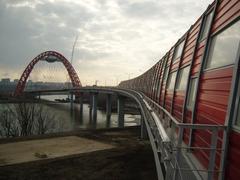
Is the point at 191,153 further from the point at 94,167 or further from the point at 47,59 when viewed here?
the point at 47,59

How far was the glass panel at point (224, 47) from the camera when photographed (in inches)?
226

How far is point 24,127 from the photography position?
40562 mm

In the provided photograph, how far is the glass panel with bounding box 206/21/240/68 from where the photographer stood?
574 centimetres

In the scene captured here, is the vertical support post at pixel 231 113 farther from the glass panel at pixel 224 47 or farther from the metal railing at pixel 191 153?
the glass panel at pixel 224 47

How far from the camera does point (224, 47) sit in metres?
6.37

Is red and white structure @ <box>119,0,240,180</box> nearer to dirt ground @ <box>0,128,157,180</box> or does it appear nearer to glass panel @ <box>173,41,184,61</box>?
glass panel @ <box>173,41,184,61</box>

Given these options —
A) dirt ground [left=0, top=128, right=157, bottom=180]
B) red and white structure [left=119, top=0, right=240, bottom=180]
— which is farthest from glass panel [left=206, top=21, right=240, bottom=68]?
dirt ground [left=0, top=128, right=157, bottom=180]

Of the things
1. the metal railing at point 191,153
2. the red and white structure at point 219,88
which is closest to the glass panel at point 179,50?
the red and white structure at point 219,88

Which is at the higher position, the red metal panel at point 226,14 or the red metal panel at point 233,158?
the red metal panel at point 226,14

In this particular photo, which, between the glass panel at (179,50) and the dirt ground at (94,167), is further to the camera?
the dirt ground at (94,167)

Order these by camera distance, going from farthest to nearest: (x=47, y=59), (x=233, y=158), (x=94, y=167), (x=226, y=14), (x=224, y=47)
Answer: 1. (x=47, y=59)
2. (x=94, y=167)
3. (x=226, y=14)
4. (x=224, y=47)
5. (x=233, y=158)

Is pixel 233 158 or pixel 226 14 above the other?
pixel 226 14

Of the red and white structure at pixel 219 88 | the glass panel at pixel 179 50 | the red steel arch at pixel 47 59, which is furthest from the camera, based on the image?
the red steel arch at pixel 47 59

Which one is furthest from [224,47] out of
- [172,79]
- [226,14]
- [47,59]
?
[47,59]
